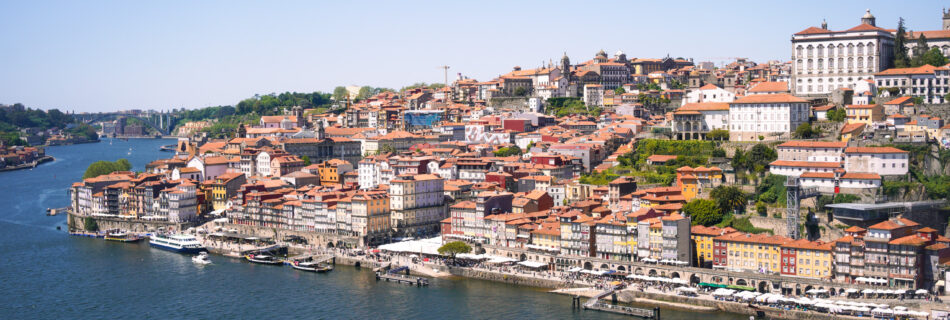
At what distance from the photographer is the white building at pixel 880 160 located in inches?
1448

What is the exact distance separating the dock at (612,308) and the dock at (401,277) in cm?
695

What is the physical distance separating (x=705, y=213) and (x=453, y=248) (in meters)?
10.1

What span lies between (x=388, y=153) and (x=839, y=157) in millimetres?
27335

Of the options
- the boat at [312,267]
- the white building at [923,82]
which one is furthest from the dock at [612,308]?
the white building at [923,82]

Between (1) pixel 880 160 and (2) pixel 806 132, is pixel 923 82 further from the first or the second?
(1) pixel 880 160

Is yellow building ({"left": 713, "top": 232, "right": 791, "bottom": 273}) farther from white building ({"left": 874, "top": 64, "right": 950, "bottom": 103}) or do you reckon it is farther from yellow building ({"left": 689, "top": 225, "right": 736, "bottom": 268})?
white building ({"left": 874, "top": 64, "right": 950, "bottom": 103})

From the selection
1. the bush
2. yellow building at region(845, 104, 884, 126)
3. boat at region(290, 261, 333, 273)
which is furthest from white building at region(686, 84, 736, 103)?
boat at region(290, 261, 333, 273)

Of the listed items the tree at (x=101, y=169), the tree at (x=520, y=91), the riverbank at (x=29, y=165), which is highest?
the tree at (x=520, y=91)

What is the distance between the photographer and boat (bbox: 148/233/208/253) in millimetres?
44906

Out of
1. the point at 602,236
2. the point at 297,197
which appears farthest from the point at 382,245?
the point at 602,236

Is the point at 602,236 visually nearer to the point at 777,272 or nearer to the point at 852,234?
the point at 777,272

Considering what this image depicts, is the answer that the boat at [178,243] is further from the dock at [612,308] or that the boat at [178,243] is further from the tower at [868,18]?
the tower at [868,18]

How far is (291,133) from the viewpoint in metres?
70.4

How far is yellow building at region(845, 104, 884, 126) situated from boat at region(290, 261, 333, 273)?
78.5ft
